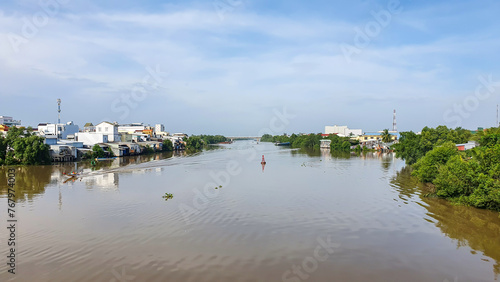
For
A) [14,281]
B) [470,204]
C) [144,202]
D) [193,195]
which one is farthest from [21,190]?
[470,204]

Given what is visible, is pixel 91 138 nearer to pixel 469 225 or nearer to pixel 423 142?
pixel 423 142

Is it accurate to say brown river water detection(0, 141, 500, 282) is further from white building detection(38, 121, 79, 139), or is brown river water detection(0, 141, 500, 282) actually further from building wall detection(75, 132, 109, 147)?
white building detection(38, 121, 79, 139)

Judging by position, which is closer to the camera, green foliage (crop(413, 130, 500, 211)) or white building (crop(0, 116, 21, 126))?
green foliage (crop(413, 130, 500, 211))

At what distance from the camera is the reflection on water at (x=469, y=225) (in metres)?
9.66

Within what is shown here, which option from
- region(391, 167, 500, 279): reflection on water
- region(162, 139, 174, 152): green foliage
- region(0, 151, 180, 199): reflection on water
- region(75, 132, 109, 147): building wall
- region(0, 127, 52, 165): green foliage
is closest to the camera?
region(391, 167, 500, 279): reflection on water

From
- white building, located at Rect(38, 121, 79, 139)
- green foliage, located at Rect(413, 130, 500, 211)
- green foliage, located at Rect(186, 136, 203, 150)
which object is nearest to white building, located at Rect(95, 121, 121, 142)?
white building, located at Rect(38, 121, 79, 139)

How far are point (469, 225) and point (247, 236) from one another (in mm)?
8039

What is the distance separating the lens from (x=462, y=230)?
11.2 m

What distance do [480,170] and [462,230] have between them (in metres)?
3.93

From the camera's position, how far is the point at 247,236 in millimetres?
10359

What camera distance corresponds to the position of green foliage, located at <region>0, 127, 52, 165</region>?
29.1 m

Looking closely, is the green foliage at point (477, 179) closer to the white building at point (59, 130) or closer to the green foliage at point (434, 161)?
the green foliage at point (434, 161)

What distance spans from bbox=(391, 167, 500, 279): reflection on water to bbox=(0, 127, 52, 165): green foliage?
30.2 metres

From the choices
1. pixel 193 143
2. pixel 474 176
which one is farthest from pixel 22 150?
pixel 193 143
